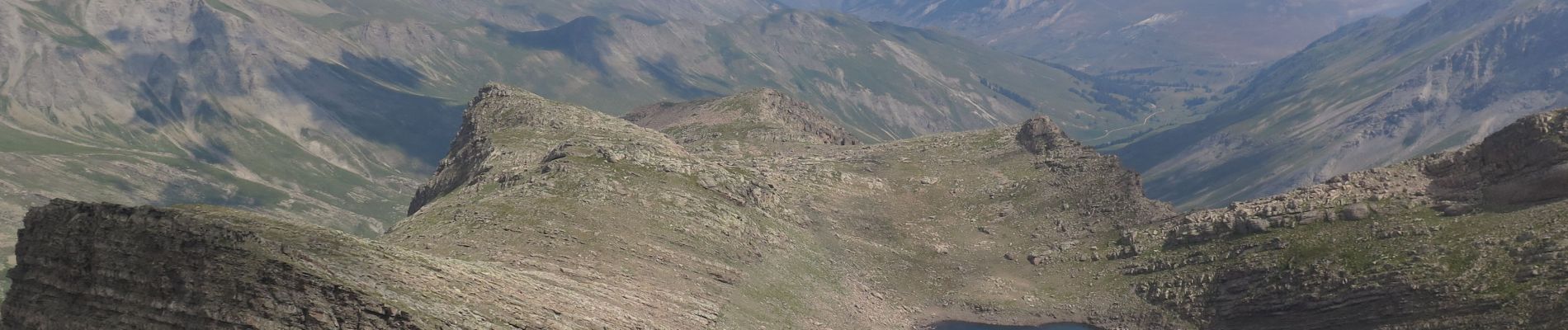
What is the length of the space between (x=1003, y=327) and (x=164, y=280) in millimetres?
113823

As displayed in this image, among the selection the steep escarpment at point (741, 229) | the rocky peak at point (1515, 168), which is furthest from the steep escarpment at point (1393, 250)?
the steep escarpment at point (741, 229)

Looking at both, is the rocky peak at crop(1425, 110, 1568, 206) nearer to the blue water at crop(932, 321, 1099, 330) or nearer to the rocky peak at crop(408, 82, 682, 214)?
the blue water at crop(932, 321, 1099, 330)

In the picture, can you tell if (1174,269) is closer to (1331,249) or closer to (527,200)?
(1331,249)

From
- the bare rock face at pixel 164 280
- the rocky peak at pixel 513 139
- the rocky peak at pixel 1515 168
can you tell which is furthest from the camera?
the rocky peak at pixel 513 139

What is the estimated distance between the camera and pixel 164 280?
230 feet

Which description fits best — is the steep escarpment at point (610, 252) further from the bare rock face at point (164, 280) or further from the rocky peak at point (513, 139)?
the rocky peak at point (513, 139)

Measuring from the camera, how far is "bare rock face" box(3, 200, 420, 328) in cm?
6981

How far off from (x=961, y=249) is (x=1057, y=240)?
1573 cm

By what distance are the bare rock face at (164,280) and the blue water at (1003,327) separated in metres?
97.3

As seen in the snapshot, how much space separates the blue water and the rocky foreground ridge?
1.73 metres

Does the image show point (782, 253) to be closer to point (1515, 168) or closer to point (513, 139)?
point (513, 139)

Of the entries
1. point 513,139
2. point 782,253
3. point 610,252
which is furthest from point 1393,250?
point 513,139

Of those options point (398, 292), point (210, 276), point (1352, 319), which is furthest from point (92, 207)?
point (1352, 319)

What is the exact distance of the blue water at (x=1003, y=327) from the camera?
158 meters
